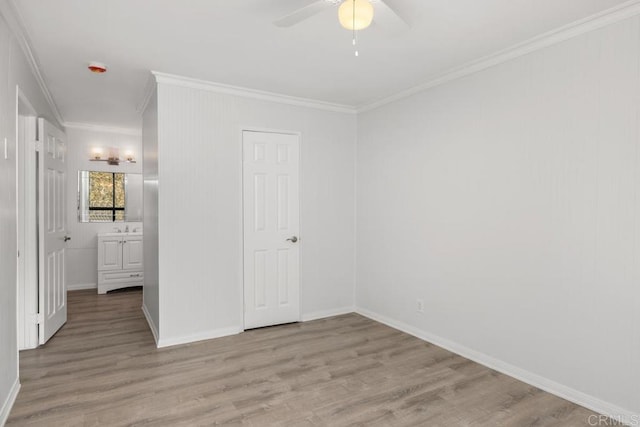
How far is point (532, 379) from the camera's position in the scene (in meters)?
2.82

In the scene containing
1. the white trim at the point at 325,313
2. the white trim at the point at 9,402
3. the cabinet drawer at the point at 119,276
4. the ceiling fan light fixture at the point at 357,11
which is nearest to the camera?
the ceiling fan light fixture at the point at 357,11

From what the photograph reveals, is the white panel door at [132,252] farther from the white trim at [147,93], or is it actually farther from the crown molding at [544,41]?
the crown molding at [544,41]

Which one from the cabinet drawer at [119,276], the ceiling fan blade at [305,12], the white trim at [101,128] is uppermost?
the white trim at [101,128]

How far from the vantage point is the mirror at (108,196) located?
19.9 feet

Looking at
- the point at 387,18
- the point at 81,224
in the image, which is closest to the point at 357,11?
the point at 387,18

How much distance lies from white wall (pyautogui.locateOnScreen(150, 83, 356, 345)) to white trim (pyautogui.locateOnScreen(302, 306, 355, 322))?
0.03 m

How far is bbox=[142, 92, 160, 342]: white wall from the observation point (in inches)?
146

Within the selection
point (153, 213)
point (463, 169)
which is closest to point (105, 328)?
point (153, 213)

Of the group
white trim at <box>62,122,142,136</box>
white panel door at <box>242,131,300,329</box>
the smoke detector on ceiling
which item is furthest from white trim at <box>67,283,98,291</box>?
the smoke detector on ceiling

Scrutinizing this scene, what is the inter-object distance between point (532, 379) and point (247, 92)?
12.0ft

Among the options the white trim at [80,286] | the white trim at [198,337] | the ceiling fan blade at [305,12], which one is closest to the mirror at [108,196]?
the white trim at [80,286]

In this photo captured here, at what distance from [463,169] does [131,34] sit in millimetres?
2896

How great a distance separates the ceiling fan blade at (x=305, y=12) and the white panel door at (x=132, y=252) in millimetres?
4968

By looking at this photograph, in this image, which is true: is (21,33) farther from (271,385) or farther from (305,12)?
(271,385)
